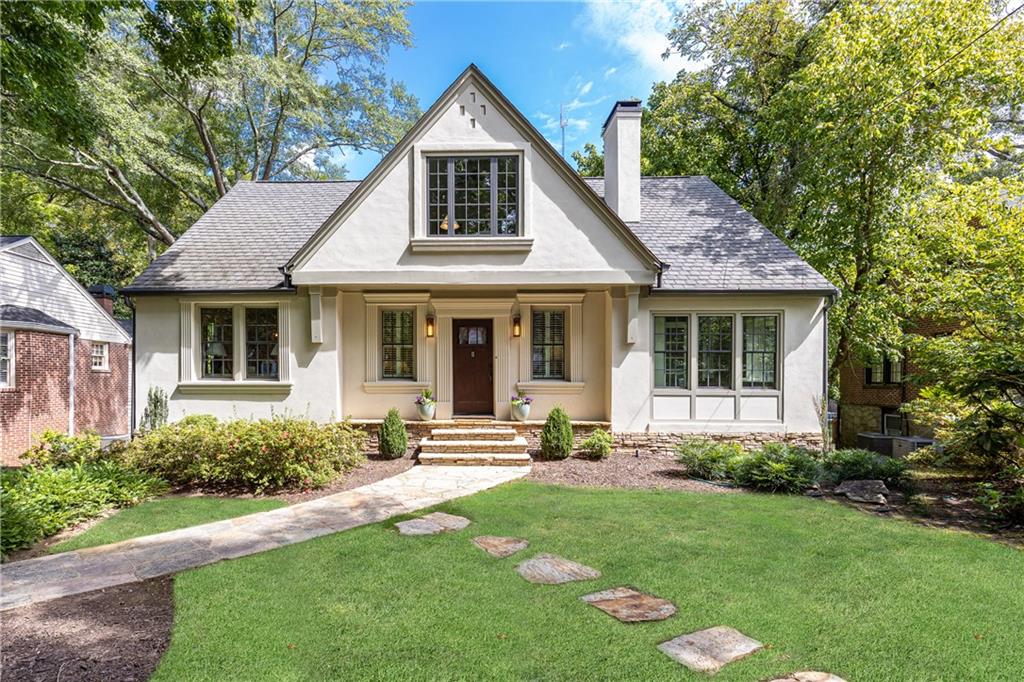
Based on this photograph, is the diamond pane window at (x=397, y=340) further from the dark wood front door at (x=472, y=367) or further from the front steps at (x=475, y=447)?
the front steps at (x=475, y=447)

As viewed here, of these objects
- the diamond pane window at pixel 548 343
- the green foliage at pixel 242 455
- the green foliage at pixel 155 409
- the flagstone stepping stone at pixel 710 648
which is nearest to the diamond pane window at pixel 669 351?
the diamond pane window at pixel 548 343

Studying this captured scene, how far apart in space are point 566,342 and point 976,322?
23.6ft

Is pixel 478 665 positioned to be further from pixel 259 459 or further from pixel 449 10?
pixel 449 10

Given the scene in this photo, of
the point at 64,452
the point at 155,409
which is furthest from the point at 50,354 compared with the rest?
the point at 64,452

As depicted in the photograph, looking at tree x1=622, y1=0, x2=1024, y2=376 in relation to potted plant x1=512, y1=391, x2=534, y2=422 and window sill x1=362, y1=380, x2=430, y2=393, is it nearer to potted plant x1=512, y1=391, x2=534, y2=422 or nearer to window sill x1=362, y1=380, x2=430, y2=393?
potted plant x1=512, y1=391, x2=534, y2=422

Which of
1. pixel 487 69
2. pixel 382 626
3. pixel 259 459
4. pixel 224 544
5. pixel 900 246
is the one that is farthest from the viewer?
pixel 900 246

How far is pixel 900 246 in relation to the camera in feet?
37.4

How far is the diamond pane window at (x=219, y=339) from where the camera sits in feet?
33.4

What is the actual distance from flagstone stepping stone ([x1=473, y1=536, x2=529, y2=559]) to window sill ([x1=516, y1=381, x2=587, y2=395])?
5.42 meters

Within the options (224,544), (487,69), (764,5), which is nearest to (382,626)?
(224,544)

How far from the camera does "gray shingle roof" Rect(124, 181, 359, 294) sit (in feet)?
32.6

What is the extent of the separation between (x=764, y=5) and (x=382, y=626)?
18556 mm

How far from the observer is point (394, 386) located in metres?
10.4

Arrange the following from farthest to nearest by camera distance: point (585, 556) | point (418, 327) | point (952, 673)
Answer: point (418, 327), point (585, 556), point (952, 673)
